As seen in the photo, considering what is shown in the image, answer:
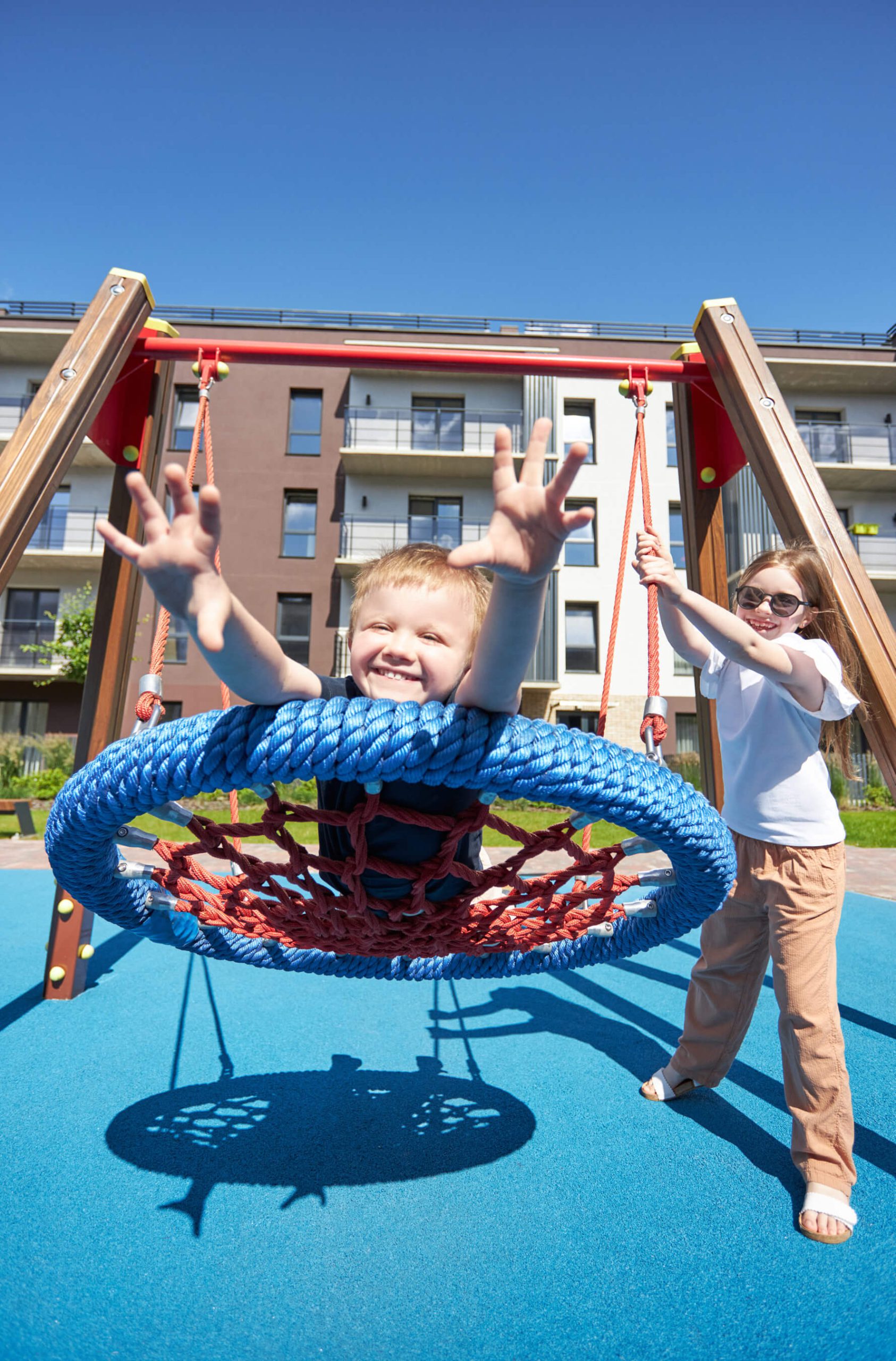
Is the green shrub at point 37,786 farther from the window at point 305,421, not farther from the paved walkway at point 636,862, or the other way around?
the window at point 305,421

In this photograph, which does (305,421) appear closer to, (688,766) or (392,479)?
(392,479)

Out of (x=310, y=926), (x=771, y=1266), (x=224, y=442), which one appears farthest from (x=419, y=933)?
(x=224, y=442)

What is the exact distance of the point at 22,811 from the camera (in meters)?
7.79

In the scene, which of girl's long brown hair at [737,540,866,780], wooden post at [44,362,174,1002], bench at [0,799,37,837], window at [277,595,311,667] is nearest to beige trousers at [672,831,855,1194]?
girl's long brown hair at [737,540,866,780]

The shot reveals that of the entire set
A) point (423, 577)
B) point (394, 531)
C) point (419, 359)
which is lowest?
point (423, 577)

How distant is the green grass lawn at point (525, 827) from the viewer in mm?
8508

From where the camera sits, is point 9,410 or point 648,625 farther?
point 9,410

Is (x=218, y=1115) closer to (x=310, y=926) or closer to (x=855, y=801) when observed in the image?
(x=310, y=926)

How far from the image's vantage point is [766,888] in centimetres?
197

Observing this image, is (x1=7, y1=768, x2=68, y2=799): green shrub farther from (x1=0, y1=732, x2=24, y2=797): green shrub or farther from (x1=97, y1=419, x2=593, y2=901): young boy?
(x1=97, y1=419, x2=593, y2=901): young boy

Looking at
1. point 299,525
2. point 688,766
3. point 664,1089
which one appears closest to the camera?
point 664,1089

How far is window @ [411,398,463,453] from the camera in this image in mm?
17047

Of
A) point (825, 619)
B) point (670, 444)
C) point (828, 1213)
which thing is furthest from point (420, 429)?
point (828, 1213)

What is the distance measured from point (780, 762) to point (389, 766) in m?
1.30
